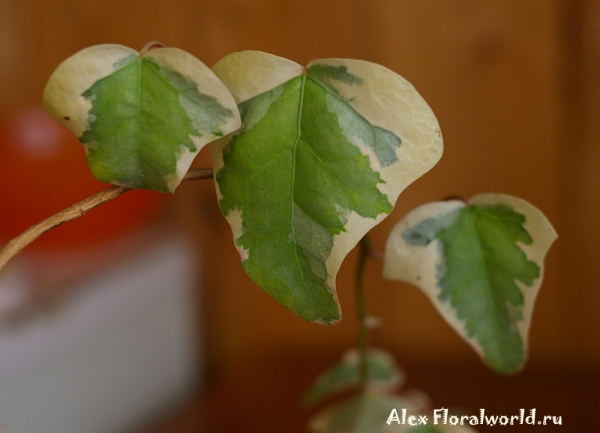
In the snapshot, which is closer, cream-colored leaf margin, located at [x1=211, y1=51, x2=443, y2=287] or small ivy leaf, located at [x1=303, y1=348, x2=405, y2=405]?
cream-colored leaf margin, located at [x1=211, y1=51, x2=443, y2=287]

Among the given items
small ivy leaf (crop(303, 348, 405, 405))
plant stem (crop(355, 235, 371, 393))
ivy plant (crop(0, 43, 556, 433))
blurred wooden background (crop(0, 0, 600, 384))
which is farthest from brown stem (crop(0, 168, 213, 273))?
blurred wooden background (crop(0, 0, 600, 384))

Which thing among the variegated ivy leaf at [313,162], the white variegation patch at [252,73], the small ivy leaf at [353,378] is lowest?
the small ivy leaf at [353,378]

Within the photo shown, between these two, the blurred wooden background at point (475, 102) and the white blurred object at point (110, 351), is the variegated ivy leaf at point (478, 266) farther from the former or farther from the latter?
the blurred wooden background at point (475, 102)

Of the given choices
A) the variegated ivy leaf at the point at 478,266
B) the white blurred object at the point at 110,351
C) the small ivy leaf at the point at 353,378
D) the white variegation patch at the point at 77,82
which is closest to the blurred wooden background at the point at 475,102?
the white blurred object at the point at 110,351

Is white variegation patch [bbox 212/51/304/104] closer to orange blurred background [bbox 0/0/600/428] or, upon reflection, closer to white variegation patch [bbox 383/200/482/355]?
white variegation patch [bbox 383/200/482/355]

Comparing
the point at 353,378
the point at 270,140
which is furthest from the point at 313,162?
the point at 353,378

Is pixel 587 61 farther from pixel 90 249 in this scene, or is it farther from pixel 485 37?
pixel 90 249

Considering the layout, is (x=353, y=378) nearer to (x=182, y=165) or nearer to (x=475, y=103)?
(x=182, y=165)
